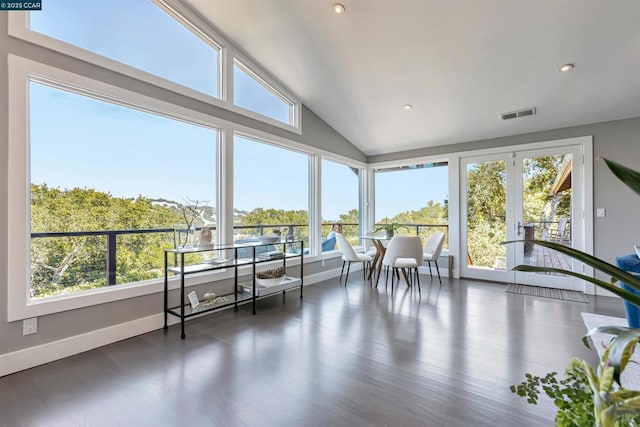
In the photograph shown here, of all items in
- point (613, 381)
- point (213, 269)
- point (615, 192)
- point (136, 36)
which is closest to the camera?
point (613, 381)

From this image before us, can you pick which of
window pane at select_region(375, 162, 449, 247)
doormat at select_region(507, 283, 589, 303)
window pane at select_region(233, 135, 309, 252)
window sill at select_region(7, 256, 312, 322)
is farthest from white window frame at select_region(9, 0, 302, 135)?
doormat at select_region(507, 283, 589, 303)

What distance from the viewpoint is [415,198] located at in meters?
5.71

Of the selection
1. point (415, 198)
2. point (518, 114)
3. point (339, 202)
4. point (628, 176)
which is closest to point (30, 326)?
point (628, 176)

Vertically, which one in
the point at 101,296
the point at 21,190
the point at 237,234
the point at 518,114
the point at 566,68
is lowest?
the point at 101,296

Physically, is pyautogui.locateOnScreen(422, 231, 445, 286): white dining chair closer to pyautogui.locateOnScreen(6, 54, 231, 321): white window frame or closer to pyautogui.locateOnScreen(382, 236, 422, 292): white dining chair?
pyautogui.locateOnScreen(382, 236, 422, 292): white dining chair

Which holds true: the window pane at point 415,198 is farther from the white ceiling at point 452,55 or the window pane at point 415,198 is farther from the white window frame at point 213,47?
the white window frame at point 213,47

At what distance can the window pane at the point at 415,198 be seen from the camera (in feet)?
17.6

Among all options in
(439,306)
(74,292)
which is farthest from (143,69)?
(439,306)

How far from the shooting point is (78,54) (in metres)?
2.38

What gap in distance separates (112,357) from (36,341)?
55 cm

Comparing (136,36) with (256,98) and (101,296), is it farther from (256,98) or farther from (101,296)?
(101,296)

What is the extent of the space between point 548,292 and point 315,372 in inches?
154

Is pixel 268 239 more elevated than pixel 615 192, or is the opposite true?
pixel 615 192

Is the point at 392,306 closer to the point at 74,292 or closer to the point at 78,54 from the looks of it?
the point at 74,292
